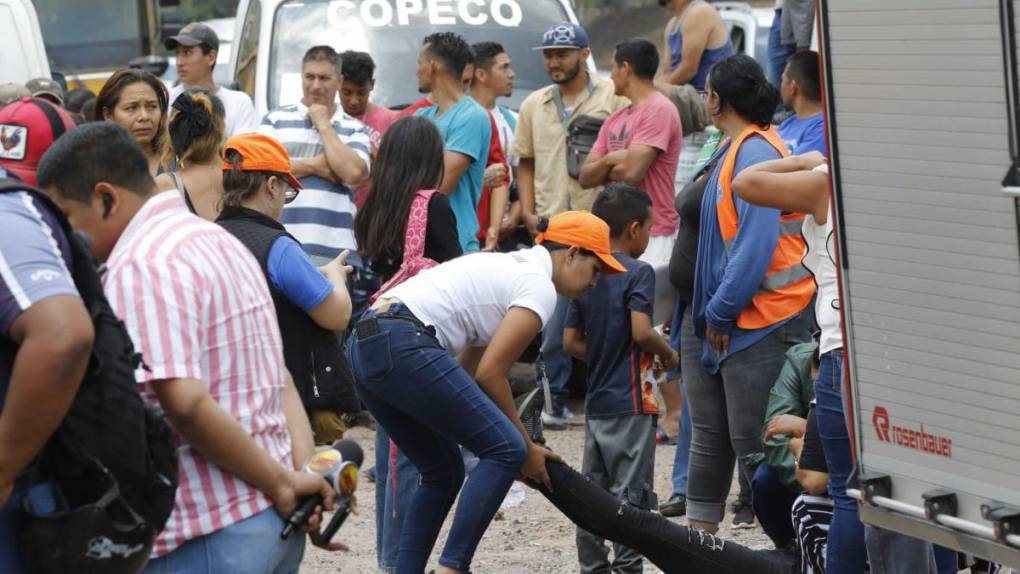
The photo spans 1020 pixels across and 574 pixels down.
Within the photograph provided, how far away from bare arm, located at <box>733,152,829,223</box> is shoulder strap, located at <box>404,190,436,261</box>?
150cm

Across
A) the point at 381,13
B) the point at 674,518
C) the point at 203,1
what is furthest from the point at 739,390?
the point at 203,1

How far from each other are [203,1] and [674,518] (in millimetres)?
30796

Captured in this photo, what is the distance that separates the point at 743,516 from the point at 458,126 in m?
2.49

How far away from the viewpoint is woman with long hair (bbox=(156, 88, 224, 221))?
592 centimetres

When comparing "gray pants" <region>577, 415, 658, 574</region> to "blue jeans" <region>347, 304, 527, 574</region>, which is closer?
"blue jeans" <region>347, 304, 527, 574</region>

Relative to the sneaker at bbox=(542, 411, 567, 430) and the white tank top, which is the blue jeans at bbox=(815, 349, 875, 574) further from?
the sneaker at bbox=(542, 411, 567, 430)

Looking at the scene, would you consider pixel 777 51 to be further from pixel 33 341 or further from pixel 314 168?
pixel 33 341

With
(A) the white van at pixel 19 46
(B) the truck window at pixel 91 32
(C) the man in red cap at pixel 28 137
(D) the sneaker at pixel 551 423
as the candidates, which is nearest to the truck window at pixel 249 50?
(A) the white van at pixel 19 46

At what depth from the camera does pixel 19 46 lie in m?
9.84

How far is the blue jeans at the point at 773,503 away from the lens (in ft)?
20.0

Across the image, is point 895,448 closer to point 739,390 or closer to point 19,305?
point 739,390

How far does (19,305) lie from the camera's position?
10.2 ft

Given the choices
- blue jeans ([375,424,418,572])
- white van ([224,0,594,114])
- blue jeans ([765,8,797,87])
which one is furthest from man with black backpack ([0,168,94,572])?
blue jeans ([765,8,797,87])

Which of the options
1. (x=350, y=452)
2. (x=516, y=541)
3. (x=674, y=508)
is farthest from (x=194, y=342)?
(x=674, y=508)
